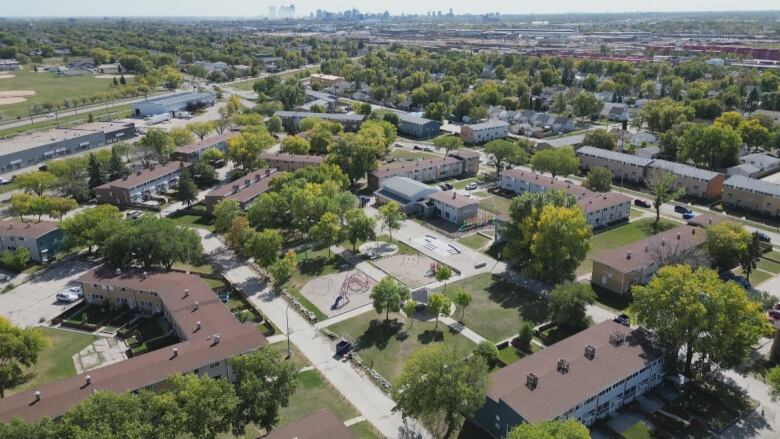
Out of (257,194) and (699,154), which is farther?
(699,154)

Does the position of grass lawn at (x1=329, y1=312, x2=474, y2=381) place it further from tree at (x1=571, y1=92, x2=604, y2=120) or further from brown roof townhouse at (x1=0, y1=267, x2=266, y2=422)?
tree at (x1=571, y1=92, x2=604, y2=120)

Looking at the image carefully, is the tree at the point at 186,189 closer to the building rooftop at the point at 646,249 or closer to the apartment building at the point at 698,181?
the building rooftop at the point at 646,249

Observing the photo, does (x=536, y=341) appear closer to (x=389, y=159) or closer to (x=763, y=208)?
(x=763, y=208)

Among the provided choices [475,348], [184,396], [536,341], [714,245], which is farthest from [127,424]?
[714,245]

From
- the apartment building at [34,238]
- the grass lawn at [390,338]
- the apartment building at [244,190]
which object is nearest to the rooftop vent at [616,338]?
the grass lawn at [390,338]

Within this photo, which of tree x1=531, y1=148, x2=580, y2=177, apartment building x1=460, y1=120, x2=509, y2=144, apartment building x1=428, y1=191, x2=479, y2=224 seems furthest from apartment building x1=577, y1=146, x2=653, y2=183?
apartment building x1=428, y1=191, x2=479, y2=224
